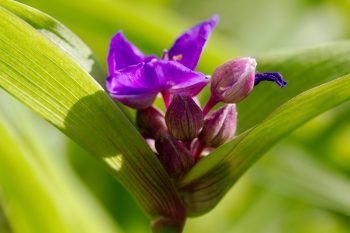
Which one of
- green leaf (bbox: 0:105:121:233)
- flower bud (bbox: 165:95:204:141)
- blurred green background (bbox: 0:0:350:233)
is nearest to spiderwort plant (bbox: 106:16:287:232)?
flower bud (bbox: 165:95:204:141)

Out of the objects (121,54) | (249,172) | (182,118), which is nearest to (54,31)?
(121,54)

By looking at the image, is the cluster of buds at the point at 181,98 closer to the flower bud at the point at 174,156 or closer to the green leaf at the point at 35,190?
the flower bud at the point at 174,156

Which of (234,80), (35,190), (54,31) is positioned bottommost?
(35,190)

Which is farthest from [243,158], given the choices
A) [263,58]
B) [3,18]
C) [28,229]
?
[28,229]

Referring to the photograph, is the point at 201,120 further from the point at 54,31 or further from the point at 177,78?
the point at 54,31

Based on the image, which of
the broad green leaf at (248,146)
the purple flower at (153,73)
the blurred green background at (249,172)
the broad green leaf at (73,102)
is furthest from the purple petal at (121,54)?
the blurred green background at (249,172)

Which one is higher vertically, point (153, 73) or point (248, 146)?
point (153, 73)
